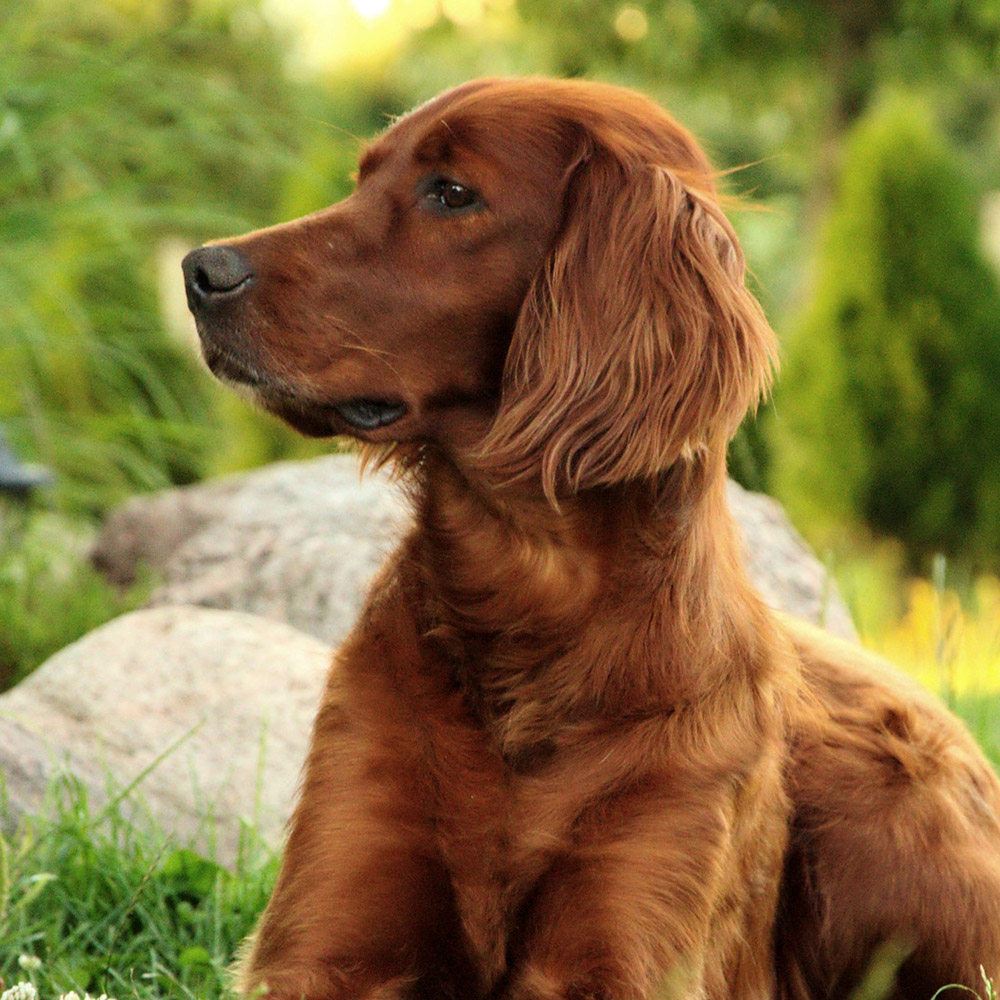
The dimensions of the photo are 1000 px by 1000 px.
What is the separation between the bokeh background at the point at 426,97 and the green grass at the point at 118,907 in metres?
1.37

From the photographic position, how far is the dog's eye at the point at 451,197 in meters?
2.41

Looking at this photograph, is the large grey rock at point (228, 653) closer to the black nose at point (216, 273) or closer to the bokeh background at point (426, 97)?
the bokeh background at point (426, 97)

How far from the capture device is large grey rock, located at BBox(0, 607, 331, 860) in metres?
3.27

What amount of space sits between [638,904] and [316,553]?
2537 millimetres

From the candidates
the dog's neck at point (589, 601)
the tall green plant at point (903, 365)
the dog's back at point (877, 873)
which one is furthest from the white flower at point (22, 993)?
the tall green plant at point (903, 365)

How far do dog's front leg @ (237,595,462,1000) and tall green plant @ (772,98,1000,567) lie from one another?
20.6 feet

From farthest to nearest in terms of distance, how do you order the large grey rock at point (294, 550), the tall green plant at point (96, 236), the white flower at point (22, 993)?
the tall green plant at point (96, 236)
the large grey rock at point (294, 550)
the white flower at point (22, 993)

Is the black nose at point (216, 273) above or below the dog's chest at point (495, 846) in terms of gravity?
above

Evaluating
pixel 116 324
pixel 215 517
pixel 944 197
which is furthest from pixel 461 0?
pixel 215 517

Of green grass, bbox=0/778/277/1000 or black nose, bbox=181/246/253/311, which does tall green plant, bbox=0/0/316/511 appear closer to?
green grass, bbox=0/778/277/1000

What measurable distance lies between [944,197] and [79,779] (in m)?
6.98

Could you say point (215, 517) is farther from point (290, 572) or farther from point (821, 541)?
point (821, 541)

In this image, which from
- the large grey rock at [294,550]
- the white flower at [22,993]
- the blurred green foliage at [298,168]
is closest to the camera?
the white flower at [22,993]


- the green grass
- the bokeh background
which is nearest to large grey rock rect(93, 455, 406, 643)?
the bokeh background
